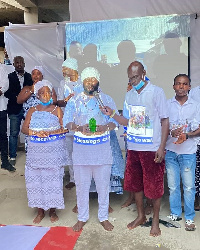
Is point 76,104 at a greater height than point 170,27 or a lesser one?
lesser

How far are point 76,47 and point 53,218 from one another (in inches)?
147

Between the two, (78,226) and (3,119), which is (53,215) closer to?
(78,226)

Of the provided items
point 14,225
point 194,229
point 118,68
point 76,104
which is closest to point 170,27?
point 118,68

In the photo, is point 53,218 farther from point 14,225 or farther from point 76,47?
point 76,47

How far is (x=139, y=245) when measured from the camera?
2.97m

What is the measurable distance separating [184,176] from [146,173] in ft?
1.46

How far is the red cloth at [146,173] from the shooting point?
3.05m

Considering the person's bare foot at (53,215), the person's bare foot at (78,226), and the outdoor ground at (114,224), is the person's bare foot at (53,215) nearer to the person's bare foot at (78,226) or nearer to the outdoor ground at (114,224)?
the outdoor ground at (114,224)

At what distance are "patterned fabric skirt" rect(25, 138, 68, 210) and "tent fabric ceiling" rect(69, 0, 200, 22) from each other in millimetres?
3455

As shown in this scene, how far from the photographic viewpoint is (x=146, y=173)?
3.08 meters

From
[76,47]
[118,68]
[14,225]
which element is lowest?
[14,225]

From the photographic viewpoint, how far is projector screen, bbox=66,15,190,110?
19.1 feet

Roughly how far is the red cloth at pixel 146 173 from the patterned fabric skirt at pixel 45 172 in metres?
0.80

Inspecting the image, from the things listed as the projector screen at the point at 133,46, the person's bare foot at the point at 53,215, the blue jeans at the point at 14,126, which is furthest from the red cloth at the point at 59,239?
the projector screen at the point at 133,46
